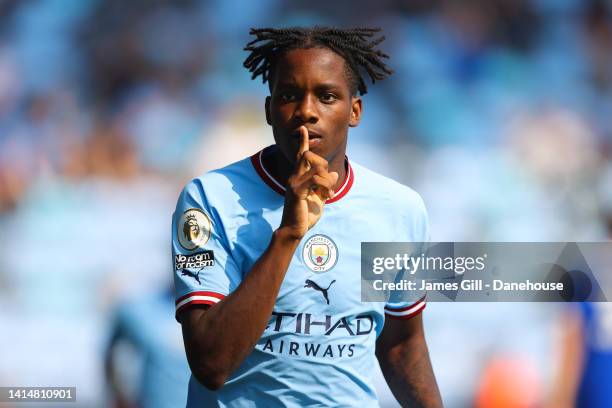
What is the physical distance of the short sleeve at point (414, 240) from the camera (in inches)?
113

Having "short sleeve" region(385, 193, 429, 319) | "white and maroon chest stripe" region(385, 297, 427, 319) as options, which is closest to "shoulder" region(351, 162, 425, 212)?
"short sleeve" region(385, 193, 429, 319)

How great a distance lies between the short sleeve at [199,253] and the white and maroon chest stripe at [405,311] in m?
0.60

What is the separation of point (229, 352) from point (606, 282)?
364 centimetres

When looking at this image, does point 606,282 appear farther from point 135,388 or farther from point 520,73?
point 135,388

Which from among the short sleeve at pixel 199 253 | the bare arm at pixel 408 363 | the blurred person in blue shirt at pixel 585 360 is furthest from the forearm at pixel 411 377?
the blurred person in blue shirt at pixel 585 360

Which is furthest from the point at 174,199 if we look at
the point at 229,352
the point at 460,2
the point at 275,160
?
the point at 229,352

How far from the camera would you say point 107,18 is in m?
6.00

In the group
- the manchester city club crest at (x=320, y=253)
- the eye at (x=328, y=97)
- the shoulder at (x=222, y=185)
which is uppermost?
the eye at (x=328, y=97)

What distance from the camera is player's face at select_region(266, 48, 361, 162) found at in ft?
8.25

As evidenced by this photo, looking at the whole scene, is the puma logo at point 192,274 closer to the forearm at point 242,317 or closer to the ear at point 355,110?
the forearm at point 242,317

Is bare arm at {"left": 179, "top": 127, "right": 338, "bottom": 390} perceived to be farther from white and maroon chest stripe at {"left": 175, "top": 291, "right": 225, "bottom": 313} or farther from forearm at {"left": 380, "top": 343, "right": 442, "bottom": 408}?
forearm at {"left": 380, "top": 343, "right": 442, "bottom": 408}

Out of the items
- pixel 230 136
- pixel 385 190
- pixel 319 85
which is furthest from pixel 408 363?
pixel 230 136

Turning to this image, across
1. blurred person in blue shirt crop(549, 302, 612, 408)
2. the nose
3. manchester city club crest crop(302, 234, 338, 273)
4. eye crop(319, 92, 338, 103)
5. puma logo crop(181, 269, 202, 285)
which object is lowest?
blurred person in blue shirt crop(549, 302, 612, 408)

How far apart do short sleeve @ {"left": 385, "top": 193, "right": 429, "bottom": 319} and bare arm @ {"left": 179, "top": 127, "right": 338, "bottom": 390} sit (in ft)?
1.97
